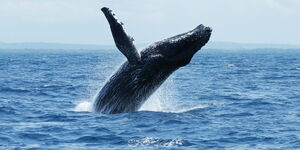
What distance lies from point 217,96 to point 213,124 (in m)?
7.59

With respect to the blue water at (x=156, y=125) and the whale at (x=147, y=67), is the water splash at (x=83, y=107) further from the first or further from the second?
the whale at (x=147, y=67)

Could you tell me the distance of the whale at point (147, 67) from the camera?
13.1 m

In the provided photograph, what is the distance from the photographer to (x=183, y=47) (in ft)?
43.0

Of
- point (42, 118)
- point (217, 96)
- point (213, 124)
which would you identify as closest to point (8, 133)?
point (42, 118)

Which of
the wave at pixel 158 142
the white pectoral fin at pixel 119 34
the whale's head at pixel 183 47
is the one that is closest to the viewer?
the wave at pixel 158 142

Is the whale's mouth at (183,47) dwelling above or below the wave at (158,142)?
above

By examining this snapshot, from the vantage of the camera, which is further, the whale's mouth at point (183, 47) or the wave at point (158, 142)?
the whale's mouth at point (183, 47)

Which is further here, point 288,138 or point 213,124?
point 213,124

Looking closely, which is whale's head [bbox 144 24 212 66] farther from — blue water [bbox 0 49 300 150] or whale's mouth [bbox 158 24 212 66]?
blue water [bbox 0 49 300 150]

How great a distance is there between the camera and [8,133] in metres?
11.3

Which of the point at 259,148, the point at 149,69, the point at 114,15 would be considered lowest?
the point at 259,148

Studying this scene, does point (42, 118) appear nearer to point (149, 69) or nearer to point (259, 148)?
point (149, 69)

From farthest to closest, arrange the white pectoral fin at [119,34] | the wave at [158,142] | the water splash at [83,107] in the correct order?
the water splash at [83,107] < the white pectoral fin at [119,34] < the wave at [158,142]

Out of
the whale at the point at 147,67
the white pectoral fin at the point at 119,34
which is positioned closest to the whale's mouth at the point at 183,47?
the whale at the point at 147,67
